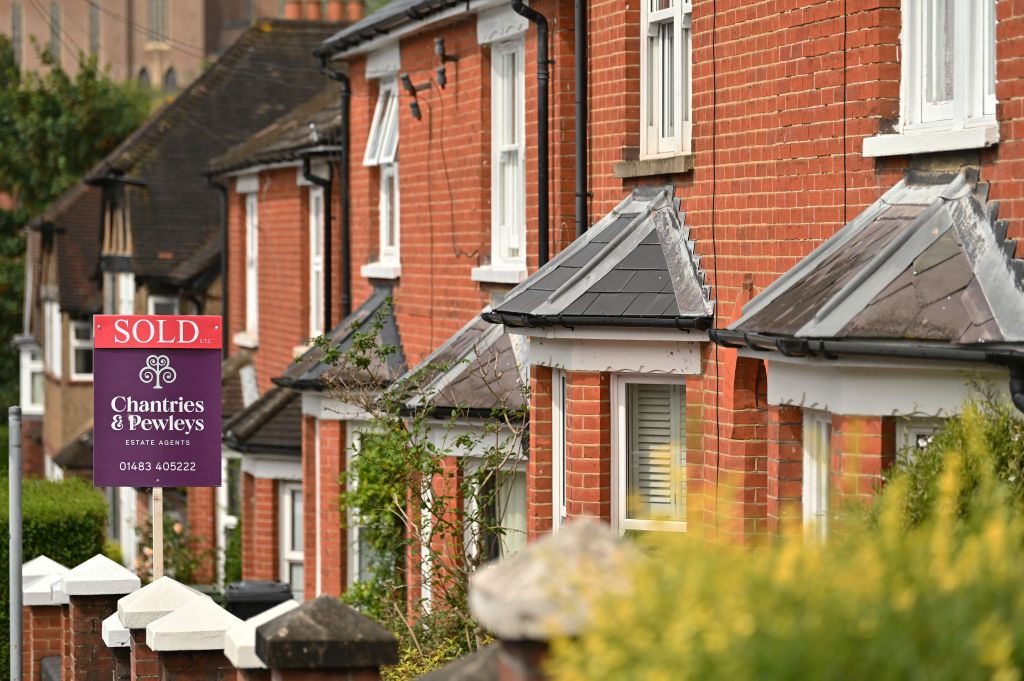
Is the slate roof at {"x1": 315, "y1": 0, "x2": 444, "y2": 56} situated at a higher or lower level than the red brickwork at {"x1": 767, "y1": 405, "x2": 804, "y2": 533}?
higher

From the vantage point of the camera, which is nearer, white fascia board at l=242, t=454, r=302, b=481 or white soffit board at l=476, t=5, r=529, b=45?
white soffit board at l=476, t=5, r=529, b=45

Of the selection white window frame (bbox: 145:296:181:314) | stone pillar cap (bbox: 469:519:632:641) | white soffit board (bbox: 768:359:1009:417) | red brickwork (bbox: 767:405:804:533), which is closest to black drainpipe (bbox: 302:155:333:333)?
white window frame (bbox: 145:296:181:314)

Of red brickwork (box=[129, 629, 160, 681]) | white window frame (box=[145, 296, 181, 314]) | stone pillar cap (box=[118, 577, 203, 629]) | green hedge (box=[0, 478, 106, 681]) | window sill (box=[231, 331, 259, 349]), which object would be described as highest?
white window frame (box=[145, 296, 181, 314])

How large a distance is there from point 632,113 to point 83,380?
30.9 meters

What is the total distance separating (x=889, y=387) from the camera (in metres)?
8.02

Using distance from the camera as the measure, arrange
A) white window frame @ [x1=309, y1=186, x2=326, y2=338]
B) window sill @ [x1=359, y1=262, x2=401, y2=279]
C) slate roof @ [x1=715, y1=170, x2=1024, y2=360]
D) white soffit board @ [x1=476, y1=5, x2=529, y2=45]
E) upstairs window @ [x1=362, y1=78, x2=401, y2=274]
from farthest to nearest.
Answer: white window frame @ [x1=309, y1=186, x2=326, y2=338] → upstairs window @ [x1=362, y1=78, x2=401, y2=274] → window sill @ [x1=359, y1=262, x2=401, y2=279] → white soffit board @ [x1=476, y1=5, x2=529, y2=45] → slate roof @ [x1=715, y1=170, x2=1024, y2=360]

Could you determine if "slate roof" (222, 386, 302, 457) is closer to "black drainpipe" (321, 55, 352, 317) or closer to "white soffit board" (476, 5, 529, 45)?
"black drainpipe" (321, 55, 352, 317)

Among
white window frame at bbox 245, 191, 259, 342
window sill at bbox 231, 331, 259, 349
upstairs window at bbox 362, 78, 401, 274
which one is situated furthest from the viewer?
window sill at bbox 231, 331, 259, 349

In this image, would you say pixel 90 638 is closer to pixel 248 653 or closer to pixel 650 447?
pixel 650 447

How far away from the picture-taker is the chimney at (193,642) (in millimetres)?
8367

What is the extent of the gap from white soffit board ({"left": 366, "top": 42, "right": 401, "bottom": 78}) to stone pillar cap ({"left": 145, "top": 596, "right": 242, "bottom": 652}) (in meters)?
10.1

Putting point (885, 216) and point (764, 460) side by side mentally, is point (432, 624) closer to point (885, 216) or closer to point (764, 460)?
point (764, 460)

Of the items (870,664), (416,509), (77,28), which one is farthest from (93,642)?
(77,28)

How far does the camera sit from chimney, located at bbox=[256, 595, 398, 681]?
603 centimetres
